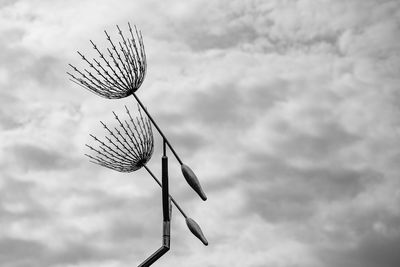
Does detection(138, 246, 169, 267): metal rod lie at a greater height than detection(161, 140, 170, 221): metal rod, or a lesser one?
lesser

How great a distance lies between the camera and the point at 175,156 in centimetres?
1501

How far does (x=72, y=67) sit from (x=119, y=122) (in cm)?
163

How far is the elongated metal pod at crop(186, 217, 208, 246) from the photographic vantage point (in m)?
15.0

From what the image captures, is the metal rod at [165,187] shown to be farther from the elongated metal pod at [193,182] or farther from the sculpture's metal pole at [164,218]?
the elongated metal pod at [193,182]

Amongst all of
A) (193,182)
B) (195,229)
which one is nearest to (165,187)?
(193,182)

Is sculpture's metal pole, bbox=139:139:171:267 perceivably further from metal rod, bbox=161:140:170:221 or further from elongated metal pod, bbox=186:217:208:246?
elongated metal pod, bbox=186:217:208:246

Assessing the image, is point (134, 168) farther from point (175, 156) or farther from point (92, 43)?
point (92, 43)

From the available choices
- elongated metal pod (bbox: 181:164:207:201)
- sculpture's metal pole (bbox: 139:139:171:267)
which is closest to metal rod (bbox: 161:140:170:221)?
sculpture's metal pole (bbox: 139:139:171:267)

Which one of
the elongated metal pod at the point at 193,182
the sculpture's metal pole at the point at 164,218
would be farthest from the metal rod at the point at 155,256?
the elongated metal pod at the point at 193,182

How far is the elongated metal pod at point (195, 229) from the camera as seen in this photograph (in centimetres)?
1505

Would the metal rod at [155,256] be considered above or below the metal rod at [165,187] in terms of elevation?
below

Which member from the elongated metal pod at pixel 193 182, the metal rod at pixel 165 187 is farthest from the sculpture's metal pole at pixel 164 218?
the elongated metal pod at pixel 193 182

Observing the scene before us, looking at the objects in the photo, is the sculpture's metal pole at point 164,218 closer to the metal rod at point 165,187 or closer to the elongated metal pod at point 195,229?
the metal rod at point 165,187

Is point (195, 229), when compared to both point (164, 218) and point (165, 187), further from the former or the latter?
point (165, 187)
